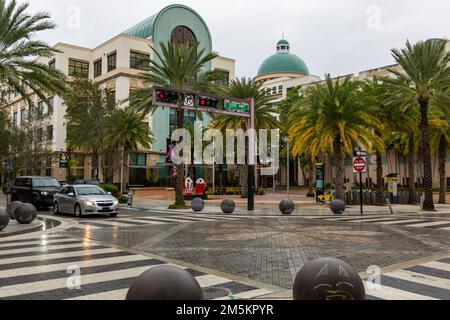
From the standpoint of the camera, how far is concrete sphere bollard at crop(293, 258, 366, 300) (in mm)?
4648

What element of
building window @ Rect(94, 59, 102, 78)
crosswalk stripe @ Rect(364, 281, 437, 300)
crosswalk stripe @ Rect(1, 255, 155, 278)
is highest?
building window @ Rect(94, 59, 102, 78)

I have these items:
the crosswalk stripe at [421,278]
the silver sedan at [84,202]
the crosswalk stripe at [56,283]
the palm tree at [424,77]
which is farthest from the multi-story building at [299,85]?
the crosswalk stripe at [56,283]

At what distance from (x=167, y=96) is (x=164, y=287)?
18.1 meters

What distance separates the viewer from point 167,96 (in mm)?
21422

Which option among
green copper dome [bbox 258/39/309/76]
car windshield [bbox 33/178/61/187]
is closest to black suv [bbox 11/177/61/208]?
car windshield [bbox 33/178/61/187]

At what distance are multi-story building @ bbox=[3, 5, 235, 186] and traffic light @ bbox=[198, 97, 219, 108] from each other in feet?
104

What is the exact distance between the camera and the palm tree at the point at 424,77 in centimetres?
2494

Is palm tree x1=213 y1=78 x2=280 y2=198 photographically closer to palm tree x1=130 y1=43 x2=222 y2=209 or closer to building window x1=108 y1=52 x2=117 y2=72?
palm tree x1=130 y1=43 x2=222 y2=209

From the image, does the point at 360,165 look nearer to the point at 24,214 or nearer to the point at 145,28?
the point at 24,214

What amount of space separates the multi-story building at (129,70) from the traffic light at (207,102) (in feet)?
104

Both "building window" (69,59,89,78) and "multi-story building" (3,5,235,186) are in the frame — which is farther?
"building window" (69,59,89,78)

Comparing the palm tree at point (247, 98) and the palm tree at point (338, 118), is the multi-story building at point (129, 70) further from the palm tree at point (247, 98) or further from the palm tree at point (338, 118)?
the palm tree at point (338, 118)

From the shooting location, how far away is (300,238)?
12.8m
